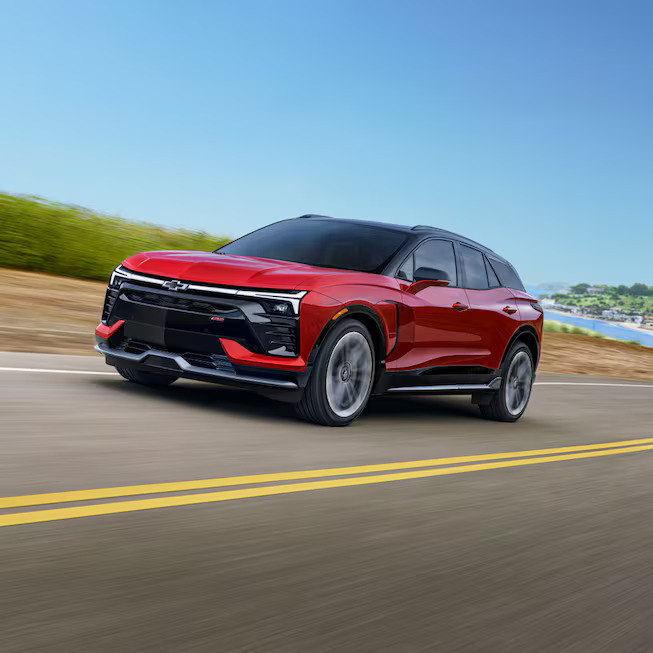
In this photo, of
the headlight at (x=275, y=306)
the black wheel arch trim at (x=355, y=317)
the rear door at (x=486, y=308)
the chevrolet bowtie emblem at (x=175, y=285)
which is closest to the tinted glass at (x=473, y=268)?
the rear door at (x=486, y=308)

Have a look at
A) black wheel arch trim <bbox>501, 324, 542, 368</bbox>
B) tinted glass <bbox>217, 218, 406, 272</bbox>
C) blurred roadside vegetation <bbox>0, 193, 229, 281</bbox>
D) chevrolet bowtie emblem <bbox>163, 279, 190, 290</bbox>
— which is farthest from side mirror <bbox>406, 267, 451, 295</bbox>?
A: blurred roadside vegetation <bbox>0, 193, 229, 281</bbox>

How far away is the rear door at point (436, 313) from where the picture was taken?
832cm

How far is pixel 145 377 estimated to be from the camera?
855cm

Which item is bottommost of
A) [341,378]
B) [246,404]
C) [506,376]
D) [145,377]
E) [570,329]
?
[570,329]

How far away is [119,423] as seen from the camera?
22.0 ft

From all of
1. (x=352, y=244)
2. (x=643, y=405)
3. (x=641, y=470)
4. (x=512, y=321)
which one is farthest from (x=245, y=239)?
(x=643, y=405)

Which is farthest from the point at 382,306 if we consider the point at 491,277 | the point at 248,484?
the point at 248,484

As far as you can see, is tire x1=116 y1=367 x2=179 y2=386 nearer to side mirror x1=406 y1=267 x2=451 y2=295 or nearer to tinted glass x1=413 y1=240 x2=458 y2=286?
side mirror x1=406 y1=267 x2=451 y2=295

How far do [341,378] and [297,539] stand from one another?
3166 mm

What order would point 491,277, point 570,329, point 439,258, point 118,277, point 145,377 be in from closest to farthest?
point 118,277 → point 145,377 → point 439,258 → point 491,277 → point 570,329

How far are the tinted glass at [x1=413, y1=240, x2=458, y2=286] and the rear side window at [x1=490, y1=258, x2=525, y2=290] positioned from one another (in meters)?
0.98

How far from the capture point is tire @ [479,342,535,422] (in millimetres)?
10023

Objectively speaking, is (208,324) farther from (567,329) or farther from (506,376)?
(567,329)

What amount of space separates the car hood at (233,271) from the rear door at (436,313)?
0.78 m
